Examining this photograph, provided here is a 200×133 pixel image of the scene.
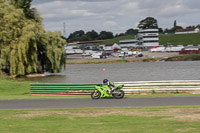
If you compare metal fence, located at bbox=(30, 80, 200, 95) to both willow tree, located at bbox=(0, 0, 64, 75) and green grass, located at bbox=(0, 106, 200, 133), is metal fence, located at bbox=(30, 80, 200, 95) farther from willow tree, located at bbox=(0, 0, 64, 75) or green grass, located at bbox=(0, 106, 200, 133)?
willow tree, located at bbox=(0, 0, 64, 75)

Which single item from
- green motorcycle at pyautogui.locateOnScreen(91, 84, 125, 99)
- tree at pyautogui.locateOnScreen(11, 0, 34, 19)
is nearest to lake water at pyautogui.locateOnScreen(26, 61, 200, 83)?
tree at pyautogui.locateOnScreen(11, 0, 34, 19)

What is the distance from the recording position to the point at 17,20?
166ft

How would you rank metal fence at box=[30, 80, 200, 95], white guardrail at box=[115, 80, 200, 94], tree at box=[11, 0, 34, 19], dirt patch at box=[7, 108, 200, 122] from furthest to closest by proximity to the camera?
tree at box=[11, 0, 34, 19], metal fence at box=[30, 80, 200, 95], white guardrail at box=[115, 80, 200, 94], dirt patch at box=[7, 108, 200, 122]

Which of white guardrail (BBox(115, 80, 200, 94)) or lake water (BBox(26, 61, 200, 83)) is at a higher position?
white guardrail (BBox(115, 80, 200, 94))

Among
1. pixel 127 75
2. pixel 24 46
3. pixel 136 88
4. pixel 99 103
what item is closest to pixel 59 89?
pixel 136 88

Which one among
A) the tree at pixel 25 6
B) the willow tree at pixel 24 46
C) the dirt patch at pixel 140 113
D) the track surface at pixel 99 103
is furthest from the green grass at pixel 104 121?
the tree at pixel 25 6

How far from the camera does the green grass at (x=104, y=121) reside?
34.4 feet

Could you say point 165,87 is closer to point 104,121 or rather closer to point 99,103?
point 99,103

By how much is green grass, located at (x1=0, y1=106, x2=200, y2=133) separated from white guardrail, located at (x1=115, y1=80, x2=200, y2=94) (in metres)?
9.20

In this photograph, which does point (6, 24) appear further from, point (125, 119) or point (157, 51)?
point (157, 51)

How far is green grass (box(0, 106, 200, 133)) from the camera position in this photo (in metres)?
10.5

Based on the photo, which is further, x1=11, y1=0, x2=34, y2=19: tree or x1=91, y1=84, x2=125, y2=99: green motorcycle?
x1=11, y1=0, x2=34, y2=19: tree

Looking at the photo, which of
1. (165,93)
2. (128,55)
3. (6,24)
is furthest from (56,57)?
(128,55)

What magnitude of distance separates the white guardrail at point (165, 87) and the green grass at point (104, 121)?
30.2ft
